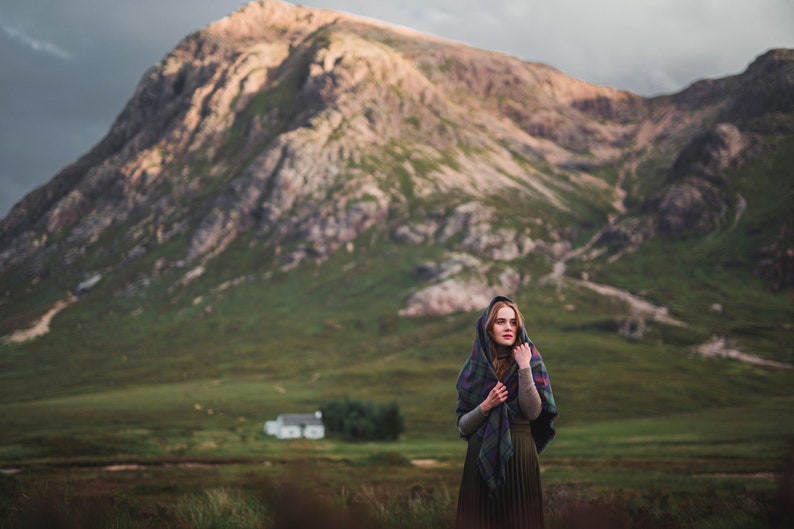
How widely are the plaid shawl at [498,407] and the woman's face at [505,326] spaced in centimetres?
21

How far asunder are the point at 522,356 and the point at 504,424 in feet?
4.13

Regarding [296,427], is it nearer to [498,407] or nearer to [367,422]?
[367,422]

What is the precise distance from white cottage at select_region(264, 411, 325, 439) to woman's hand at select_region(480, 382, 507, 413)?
389 ft

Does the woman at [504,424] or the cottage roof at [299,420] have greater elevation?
the woman at [504,424]

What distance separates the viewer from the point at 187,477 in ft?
232

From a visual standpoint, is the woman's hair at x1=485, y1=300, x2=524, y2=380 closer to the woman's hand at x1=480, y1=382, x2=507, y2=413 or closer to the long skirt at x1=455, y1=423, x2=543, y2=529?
the woman's hand at x1=480, y1=382, x2=507, y2=413

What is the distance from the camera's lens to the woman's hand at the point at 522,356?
10.3 meters

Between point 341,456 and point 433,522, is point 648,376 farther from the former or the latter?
point 433,522

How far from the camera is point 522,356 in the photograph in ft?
33.9

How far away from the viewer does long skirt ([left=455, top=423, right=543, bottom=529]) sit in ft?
33.7

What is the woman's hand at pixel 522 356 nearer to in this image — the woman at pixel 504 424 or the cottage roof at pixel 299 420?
the woman at pixel 504 424

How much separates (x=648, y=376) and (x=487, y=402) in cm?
19937

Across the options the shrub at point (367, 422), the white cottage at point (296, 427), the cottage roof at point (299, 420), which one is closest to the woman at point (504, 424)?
the white cottage at point (296, 427)

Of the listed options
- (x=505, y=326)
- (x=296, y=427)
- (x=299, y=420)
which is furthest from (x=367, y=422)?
(x=505, y=326)
